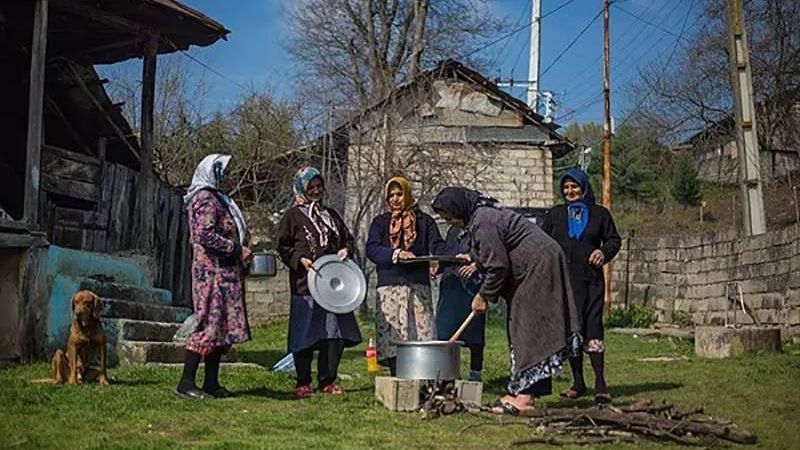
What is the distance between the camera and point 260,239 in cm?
2347

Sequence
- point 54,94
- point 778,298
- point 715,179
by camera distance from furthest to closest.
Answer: point 715,179 < point 54,94 < point 778,298

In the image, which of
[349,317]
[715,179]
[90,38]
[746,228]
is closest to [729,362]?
[349,317]

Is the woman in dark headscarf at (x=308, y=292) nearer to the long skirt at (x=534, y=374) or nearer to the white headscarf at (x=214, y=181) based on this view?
the white headscarf at (x=214, y=181)

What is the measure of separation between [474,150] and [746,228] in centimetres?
958

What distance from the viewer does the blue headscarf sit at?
7.55 m

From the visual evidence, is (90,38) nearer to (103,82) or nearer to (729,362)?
(103,82)

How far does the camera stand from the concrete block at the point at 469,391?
677 cm

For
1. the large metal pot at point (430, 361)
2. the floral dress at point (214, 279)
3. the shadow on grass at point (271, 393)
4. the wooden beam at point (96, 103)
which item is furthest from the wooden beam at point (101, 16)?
the large metal pot at point (430, 361)

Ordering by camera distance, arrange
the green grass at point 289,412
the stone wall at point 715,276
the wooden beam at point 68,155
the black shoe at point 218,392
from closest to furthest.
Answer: the green grass at point 289,412 < the black shoe at point 218,392 < the wooden beam at point 68,155 < the stone wall at point 715,276

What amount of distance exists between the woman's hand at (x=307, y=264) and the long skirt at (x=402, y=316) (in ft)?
1.81

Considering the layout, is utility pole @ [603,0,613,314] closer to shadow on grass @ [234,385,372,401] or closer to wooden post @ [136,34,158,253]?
wooden post @ [136,34,158,253]

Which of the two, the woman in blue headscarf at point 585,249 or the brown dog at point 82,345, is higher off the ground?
the woman in blue headscarf at point 585,249

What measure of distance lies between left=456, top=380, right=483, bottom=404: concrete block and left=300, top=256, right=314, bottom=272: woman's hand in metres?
1.43

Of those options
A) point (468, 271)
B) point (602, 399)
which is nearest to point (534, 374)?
point (602, 399)
